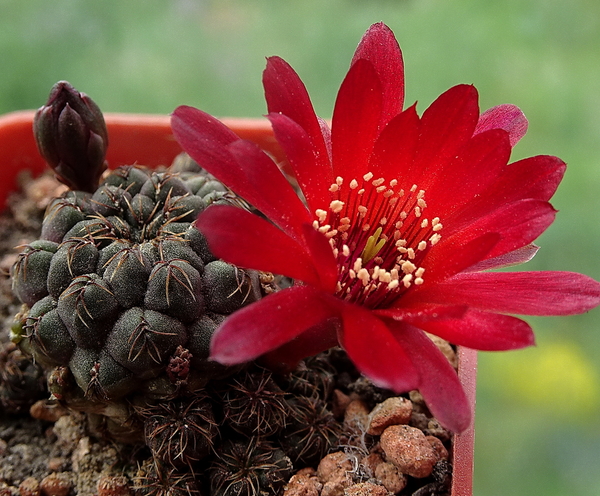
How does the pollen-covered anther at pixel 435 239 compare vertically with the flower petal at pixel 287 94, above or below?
below

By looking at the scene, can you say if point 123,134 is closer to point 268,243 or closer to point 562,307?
point 268,243

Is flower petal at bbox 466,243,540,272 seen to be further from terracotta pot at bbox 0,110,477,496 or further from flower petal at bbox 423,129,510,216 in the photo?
terracotta pot at bbox 0,110,477,496

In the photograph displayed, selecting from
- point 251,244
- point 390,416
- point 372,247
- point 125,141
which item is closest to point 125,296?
point 251,244

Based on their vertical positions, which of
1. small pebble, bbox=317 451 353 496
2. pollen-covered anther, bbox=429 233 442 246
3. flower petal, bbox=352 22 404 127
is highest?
flower petal, bbox=352 22 404 127

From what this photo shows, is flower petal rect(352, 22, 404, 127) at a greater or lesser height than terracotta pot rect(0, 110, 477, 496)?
greater

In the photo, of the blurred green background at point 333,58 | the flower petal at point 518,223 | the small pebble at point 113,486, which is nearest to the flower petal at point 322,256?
the flower petal at point 518,223

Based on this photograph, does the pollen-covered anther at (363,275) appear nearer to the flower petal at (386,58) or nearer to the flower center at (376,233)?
the flower center at (376,233)

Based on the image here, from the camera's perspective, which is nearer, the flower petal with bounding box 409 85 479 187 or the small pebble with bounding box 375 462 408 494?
the flower petal with bounding box 409 85 479 187

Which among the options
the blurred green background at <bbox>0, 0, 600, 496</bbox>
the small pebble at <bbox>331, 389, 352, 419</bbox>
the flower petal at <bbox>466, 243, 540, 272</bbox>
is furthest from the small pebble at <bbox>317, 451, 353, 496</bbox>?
the blurred green background at <bbox>0, 0, 600, 496</bbox>
